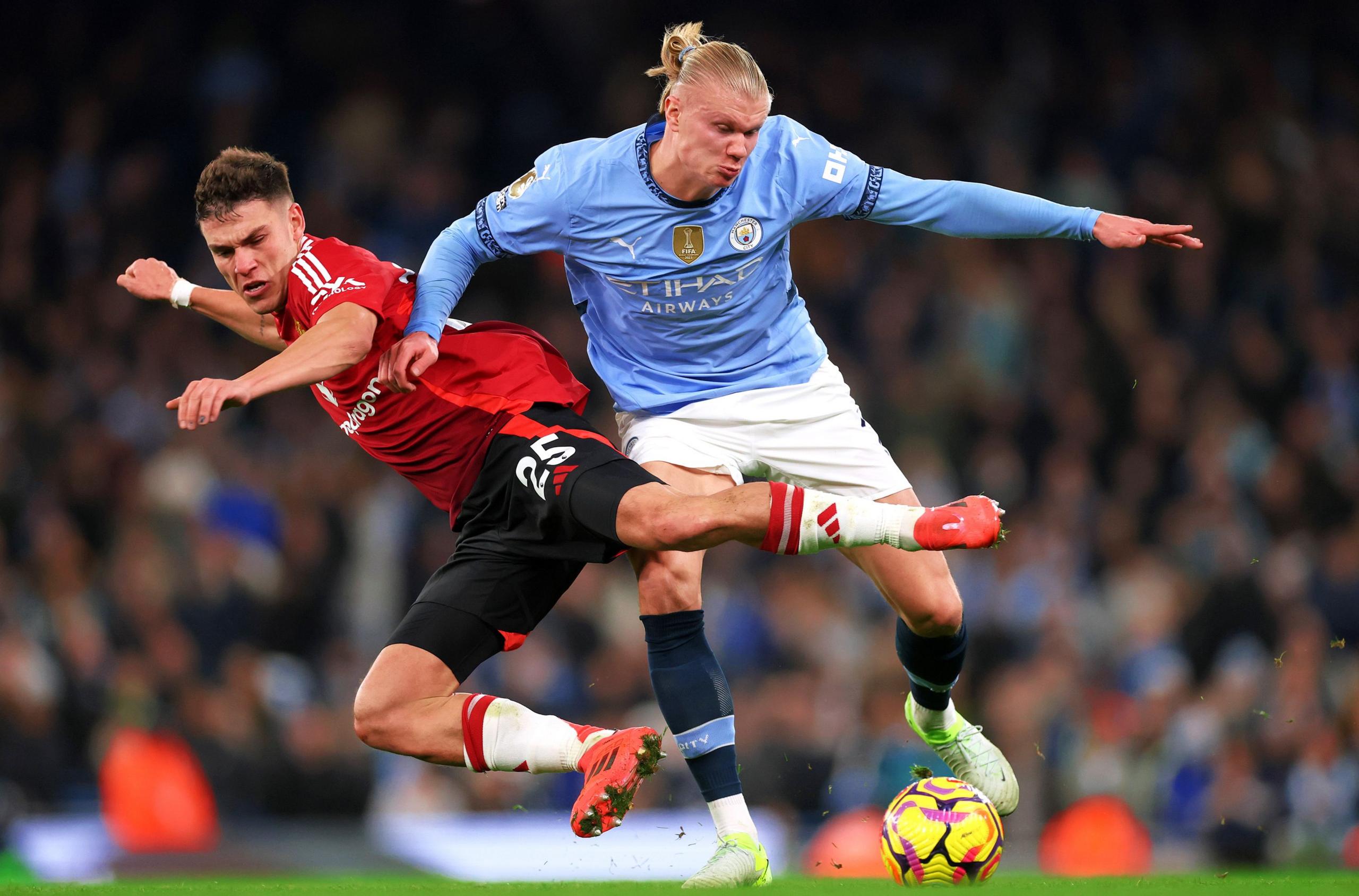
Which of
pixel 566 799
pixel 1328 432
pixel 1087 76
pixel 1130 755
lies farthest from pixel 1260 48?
pixel 566 799

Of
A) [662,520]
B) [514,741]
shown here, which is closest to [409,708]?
[514,741]

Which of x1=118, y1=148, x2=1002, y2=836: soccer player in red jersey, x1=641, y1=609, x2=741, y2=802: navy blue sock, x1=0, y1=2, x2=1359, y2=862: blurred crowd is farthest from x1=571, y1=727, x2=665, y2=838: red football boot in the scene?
x1=0, y1=2, x2=1359, y2=862: blurred crowd

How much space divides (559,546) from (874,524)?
0.98 m

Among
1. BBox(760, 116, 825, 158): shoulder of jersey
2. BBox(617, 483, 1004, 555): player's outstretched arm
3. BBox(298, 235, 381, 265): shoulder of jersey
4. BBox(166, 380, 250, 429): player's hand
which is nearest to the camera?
BBox(166, 380, 250, 429): player's hand

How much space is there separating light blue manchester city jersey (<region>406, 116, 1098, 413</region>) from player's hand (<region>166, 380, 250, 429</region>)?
27.9 inches

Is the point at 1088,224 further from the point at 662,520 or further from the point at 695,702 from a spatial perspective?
the point at 695,702

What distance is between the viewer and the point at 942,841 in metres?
4.54

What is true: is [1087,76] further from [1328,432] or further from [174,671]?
[174,671]

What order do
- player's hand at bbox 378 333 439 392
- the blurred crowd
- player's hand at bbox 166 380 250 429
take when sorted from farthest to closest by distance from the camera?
1. the blurred crowd
2. player's hand at bbox 378 333 439 392
3. player's hand at bbox 166 380 250 429

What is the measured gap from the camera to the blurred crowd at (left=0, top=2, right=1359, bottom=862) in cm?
857

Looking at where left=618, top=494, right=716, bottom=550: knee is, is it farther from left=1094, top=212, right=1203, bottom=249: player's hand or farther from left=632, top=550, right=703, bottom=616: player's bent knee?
left=1094, top=212, right=1203, bottom=249: player's hand

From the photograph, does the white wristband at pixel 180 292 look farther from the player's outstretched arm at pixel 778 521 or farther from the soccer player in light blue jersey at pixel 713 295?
the player's outstretched arm at pixel 778 521

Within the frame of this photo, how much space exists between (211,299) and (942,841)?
2993mm

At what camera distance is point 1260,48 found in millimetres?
12195
